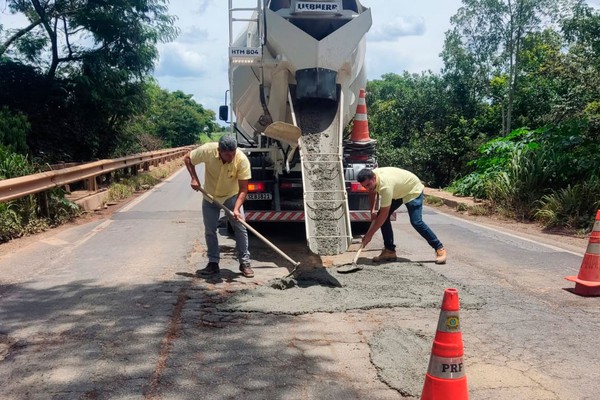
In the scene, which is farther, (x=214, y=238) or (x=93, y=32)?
(x=93, y=32)

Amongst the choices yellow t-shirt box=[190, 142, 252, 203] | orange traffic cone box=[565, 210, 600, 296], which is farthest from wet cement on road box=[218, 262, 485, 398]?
yellow t-shirt box=[190, 142, 252, 203]

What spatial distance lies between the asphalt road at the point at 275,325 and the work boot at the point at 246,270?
0.15 m

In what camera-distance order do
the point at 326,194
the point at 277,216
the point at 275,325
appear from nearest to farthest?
the point at 275,325
the point at 326,194
the point at 277,216

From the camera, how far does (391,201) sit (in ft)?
21.5

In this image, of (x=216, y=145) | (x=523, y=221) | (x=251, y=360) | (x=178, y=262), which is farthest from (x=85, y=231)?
(x=523, y=221)

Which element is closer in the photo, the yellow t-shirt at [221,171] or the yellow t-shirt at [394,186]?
the yellow t-shirt at [221,171]

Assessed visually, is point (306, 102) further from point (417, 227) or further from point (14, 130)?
point (14, 130)

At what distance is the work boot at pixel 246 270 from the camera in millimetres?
5963

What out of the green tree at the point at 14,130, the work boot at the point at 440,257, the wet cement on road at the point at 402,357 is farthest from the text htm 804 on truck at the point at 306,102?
the green tree at the point at 14,130

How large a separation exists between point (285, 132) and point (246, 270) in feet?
5.99

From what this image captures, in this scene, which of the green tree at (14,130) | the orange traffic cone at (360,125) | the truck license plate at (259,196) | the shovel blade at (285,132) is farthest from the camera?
the green tree at (14,130)

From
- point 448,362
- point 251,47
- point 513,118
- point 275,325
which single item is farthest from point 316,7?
point 513,118

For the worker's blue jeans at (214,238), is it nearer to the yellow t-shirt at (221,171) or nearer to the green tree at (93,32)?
the yellow t-shirt at (221,171)

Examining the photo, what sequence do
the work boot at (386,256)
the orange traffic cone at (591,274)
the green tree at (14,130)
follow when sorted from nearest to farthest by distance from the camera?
the orange traffic cone at (591,274) → the work boot at (386,256) → the green tree at (14,130)
